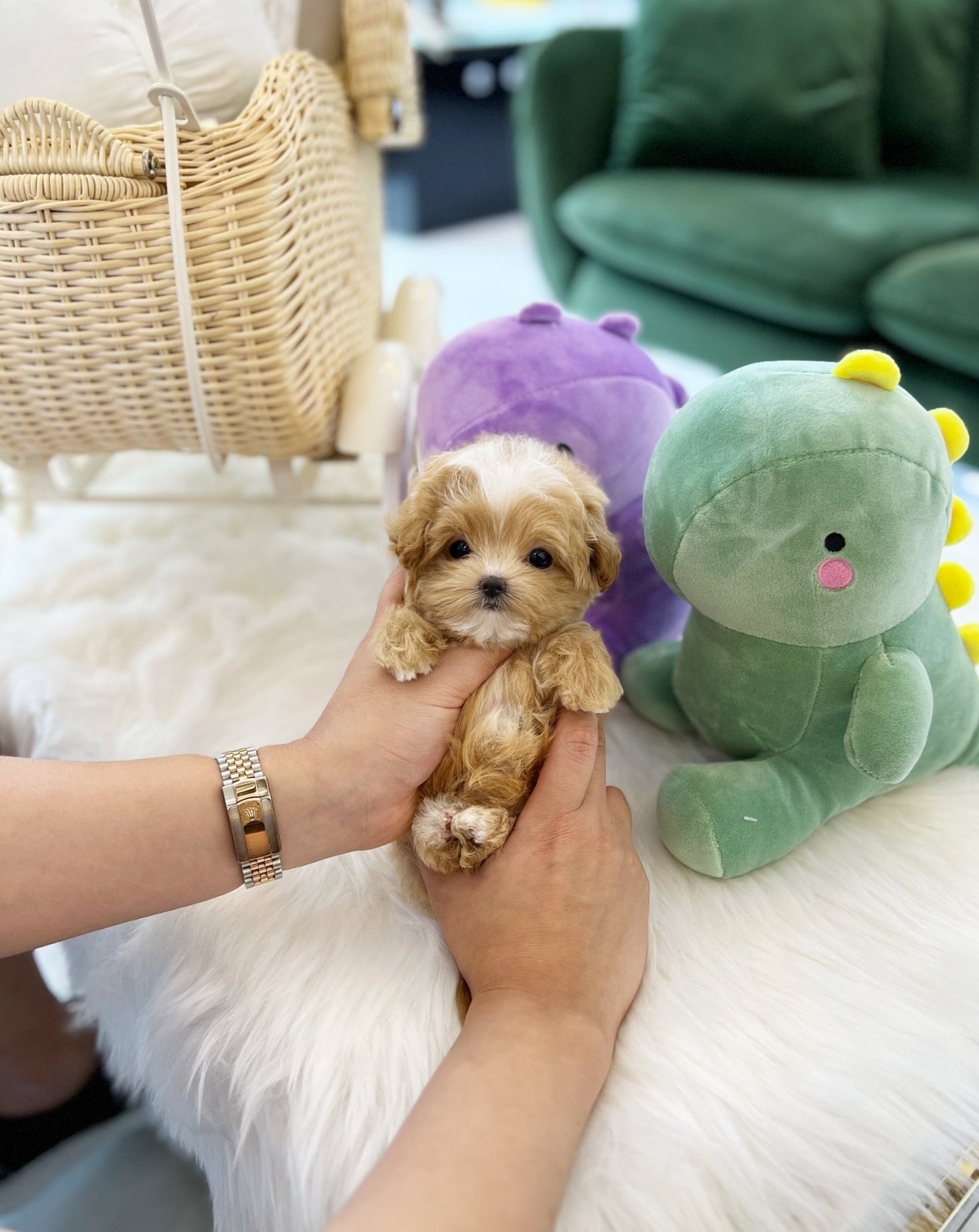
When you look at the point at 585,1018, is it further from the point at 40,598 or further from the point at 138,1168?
the point at 40,598

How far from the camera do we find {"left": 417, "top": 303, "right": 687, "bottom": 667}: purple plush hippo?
79 centimetres

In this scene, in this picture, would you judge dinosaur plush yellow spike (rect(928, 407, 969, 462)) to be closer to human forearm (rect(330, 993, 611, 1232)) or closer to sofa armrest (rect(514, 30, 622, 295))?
human forearm (rect(330, 993, 611, 1232))

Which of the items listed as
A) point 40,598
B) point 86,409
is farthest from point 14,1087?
point 86,409

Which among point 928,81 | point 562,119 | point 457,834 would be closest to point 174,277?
point 457,834

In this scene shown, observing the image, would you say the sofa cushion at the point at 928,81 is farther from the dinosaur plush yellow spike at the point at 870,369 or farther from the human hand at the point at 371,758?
the human hand at the point at 371,758

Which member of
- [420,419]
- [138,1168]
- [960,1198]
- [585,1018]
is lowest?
[138,1168]

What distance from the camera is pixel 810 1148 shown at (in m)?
0.57

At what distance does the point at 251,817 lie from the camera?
640 millimetres

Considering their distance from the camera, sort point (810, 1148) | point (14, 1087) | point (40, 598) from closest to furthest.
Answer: point (810, 1148) < point (14, 1087) < point (40, 598)

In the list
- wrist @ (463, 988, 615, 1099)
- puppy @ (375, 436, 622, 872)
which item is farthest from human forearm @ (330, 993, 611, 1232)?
puppy @ (375, 436, 622, 872)

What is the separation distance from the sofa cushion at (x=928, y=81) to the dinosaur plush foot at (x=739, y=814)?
2075mm

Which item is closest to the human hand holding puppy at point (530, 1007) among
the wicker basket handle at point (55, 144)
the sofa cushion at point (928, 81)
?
the wicker basket handle at point (55, 144)

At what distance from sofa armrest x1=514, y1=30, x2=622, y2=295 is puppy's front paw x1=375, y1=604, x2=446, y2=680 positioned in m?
1.94

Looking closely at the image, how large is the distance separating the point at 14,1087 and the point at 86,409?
685 mm
